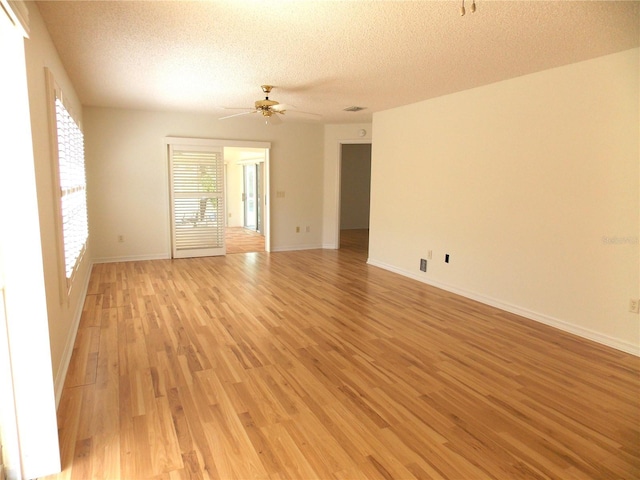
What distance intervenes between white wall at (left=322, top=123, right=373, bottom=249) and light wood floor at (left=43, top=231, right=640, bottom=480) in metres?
3.84

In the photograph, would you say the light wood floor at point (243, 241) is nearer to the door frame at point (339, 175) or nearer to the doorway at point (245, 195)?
the doorway at point (245, 195)

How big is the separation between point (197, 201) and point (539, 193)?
542 cm

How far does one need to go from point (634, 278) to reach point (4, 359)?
4333 mm

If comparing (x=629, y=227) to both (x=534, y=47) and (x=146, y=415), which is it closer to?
(x=534, y=47)

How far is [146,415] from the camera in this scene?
2.36 m

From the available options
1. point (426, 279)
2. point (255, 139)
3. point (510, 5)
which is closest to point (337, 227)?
point (255, 139)

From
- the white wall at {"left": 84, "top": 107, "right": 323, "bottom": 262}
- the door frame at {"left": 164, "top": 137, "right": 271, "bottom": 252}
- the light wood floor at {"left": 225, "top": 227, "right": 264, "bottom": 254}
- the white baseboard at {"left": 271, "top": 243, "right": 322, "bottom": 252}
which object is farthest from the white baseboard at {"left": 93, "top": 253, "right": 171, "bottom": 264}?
the white baseboard at {"left": 271, "top": 243, "right": 322, "bottom": 252}

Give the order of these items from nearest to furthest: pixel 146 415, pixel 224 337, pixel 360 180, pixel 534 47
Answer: pixel 146 415 → pixel 534 47 → pixel 224 337 → pixel 360 180

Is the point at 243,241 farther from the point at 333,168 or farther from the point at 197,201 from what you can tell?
the point at 333,168

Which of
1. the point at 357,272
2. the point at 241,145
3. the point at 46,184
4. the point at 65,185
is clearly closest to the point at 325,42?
the point at 46,184

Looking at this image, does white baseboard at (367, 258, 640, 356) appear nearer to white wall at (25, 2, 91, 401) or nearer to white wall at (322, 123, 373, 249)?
white wall at (322, 123, 373, 249)

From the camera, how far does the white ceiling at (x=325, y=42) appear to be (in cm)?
264

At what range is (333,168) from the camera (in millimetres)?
8094

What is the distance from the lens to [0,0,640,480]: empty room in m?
1.96
